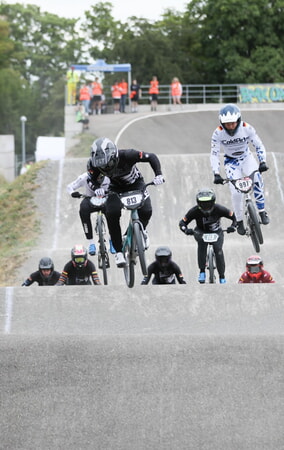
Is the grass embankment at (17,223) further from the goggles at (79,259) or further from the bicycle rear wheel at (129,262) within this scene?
the bicycle rear wheel at (129,262)

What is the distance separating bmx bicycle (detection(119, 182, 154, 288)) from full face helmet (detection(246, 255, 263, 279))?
3.31 m

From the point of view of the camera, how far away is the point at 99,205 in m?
13.1

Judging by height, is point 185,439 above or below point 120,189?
below

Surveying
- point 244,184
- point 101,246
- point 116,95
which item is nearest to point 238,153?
point 244,184

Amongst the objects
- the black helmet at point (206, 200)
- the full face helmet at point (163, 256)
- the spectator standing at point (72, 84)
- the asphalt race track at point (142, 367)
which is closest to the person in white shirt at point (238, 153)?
the black helmet at point (206, 200)

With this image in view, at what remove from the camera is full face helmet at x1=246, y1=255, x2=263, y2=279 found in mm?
13969

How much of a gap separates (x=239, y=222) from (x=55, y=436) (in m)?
5.36

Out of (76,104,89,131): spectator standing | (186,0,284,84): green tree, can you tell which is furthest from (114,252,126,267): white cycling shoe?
(186,0,284,84): green tree

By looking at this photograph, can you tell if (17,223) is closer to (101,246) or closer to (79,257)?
(79,257)

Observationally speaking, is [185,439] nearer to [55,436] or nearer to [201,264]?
[55,436]

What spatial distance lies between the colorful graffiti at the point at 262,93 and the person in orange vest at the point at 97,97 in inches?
387

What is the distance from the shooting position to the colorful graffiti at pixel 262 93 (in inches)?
1802

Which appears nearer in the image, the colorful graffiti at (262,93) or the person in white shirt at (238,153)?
the person in white shirt at (238,153)

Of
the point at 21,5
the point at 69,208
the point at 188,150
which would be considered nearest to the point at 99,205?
the point at 69,208
